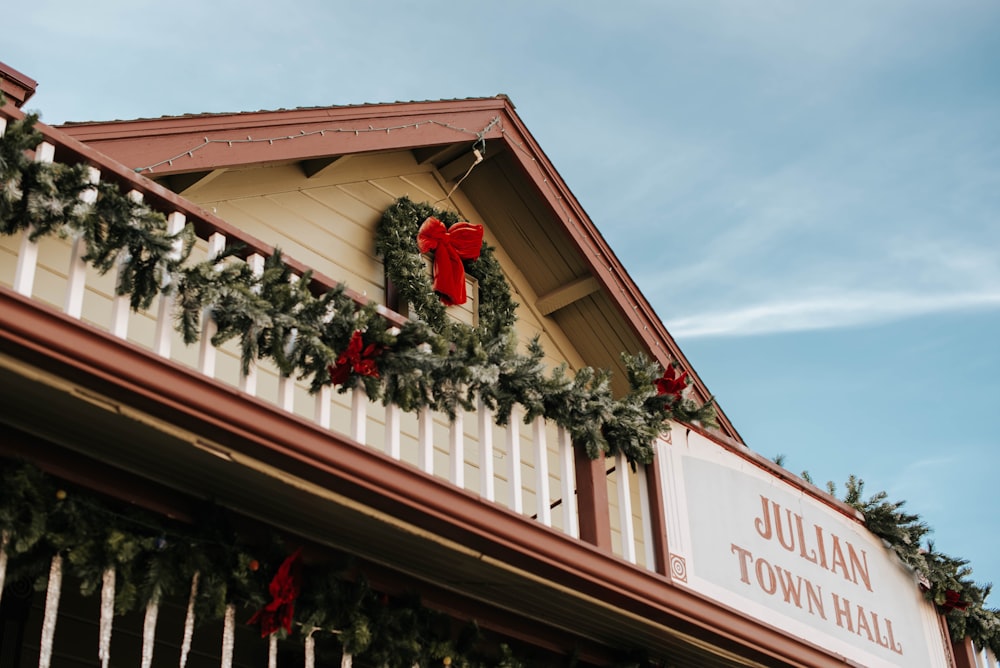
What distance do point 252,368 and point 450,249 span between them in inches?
189

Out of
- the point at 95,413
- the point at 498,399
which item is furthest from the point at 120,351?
the point at 498,399

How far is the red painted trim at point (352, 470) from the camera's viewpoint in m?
4.73

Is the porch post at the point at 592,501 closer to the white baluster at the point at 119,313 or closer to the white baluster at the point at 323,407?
the white baluster at the point at 323,407

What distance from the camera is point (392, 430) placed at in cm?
601

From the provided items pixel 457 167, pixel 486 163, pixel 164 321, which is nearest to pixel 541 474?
pixel 164 321

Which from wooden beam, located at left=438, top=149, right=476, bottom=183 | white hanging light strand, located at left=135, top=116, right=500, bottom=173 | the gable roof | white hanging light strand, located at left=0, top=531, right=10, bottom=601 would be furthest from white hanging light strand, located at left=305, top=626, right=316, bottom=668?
wooden beam, located at left=438, top=149, right=476, bottom=183

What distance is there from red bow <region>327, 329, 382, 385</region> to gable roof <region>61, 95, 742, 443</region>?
8.82 ft

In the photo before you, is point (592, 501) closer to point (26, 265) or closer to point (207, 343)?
point (207, 343)

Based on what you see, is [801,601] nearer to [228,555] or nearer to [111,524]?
[228,555]

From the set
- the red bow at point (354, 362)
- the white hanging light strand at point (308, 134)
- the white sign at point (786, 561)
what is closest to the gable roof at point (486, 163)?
the white hanging light strand at point (308, 134)

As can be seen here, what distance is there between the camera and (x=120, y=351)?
16.0 feet

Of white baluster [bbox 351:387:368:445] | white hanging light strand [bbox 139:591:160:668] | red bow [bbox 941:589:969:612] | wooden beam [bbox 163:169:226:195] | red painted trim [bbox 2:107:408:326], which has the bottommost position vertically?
white hanging light strand [bbox 139:591:160:668]

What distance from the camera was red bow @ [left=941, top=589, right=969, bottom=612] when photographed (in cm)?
896

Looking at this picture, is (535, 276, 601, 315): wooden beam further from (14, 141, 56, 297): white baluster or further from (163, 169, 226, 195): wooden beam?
(14, 141, 56, 297): white baluster
